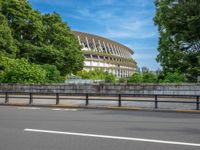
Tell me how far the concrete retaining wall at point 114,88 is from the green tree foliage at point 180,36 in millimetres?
5016

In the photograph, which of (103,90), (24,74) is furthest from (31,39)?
(103,90)

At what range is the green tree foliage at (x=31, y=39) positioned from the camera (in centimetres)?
4474

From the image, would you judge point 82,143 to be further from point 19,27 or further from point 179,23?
point 19,27

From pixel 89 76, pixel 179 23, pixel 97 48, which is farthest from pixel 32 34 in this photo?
pixel 97 48

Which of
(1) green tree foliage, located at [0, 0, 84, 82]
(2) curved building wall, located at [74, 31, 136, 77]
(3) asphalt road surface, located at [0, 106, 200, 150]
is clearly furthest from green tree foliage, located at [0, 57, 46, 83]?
(2) curved building wall, located at [74, 31, 136, 77]

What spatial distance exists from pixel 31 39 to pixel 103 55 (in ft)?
333

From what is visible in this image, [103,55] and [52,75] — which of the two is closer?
[52,75]

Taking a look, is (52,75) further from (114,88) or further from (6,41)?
(114,88)

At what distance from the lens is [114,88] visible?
2944 cm

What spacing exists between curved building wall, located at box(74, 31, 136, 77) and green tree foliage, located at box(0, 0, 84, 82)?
81419 millimetres

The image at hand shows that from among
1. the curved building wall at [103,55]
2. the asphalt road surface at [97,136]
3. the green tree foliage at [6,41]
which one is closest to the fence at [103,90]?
the green tree foliage at [6,41]

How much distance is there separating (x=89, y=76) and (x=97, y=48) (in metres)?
52.7

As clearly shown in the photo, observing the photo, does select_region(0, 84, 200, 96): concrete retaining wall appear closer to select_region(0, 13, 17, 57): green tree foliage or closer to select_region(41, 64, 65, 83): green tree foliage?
select_region(41, 64, 65, 83): green tree foliage

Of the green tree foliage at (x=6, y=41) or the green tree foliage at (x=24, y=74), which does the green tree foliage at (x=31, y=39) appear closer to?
the green tree foliage at (x=6, y=41)
